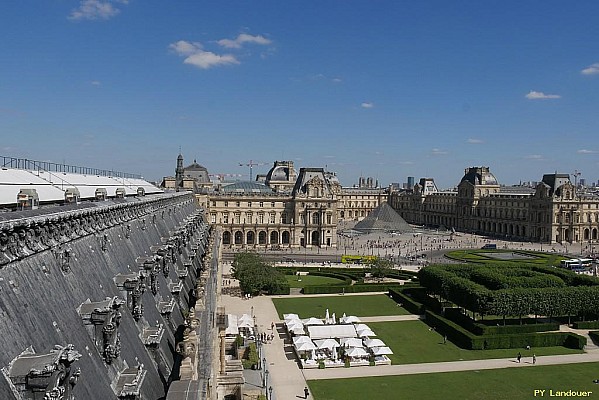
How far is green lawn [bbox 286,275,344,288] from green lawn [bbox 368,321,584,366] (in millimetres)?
24403

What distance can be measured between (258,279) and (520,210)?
345 ft

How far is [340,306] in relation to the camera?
209 feet

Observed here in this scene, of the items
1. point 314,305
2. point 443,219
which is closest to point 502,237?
point 443,219

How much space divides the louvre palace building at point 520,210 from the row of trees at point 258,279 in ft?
314

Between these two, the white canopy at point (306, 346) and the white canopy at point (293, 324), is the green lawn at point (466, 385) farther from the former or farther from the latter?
the white canopy at point (293, 324)

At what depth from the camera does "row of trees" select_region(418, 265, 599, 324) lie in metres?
52.5

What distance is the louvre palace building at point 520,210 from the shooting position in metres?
139

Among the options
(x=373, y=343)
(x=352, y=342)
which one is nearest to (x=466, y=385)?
(x=373, y=343)

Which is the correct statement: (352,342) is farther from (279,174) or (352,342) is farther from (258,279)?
(279,174)

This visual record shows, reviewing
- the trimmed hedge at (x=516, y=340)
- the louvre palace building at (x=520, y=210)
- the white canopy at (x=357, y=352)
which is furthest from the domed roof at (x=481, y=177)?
the white canopy at (x=357, y=352)

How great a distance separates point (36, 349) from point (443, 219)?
182 m

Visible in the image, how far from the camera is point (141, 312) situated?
15414mm

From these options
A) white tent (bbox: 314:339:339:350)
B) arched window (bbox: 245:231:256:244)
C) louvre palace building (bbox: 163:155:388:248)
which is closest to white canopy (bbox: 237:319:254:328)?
white tent (bbox: 314:339:339:350)

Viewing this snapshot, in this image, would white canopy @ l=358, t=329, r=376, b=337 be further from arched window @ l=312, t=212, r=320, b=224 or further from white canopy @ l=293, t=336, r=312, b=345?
arched window @ l=312, t=212, r=320, b=224
